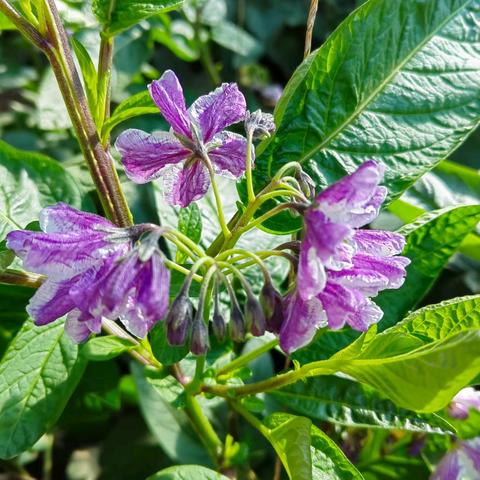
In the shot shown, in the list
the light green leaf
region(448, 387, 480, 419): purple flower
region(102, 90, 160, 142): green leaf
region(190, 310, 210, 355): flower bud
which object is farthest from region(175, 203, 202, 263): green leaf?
the light green leaf

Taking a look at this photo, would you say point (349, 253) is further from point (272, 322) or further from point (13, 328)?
point (13, 328)

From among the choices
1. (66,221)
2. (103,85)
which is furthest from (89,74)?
(66,221)

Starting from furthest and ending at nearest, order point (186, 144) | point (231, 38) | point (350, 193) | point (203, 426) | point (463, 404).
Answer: point (231, 38), point (463, 404), point (203, 426), point (186, 144), point (350, 193)

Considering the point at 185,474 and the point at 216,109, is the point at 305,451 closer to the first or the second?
the point at 185,474

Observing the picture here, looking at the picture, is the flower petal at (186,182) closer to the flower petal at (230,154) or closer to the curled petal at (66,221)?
the flower petal at (230,154)

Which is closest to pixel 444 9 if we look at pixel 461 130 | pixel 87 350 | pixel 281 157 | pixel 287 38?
pixel 461 130

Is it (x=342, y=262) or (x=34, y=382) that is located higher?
(x=342, y=262)

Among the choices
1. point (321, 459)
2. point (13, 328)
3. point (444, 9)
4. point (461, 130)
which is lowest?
point (13, 328)
